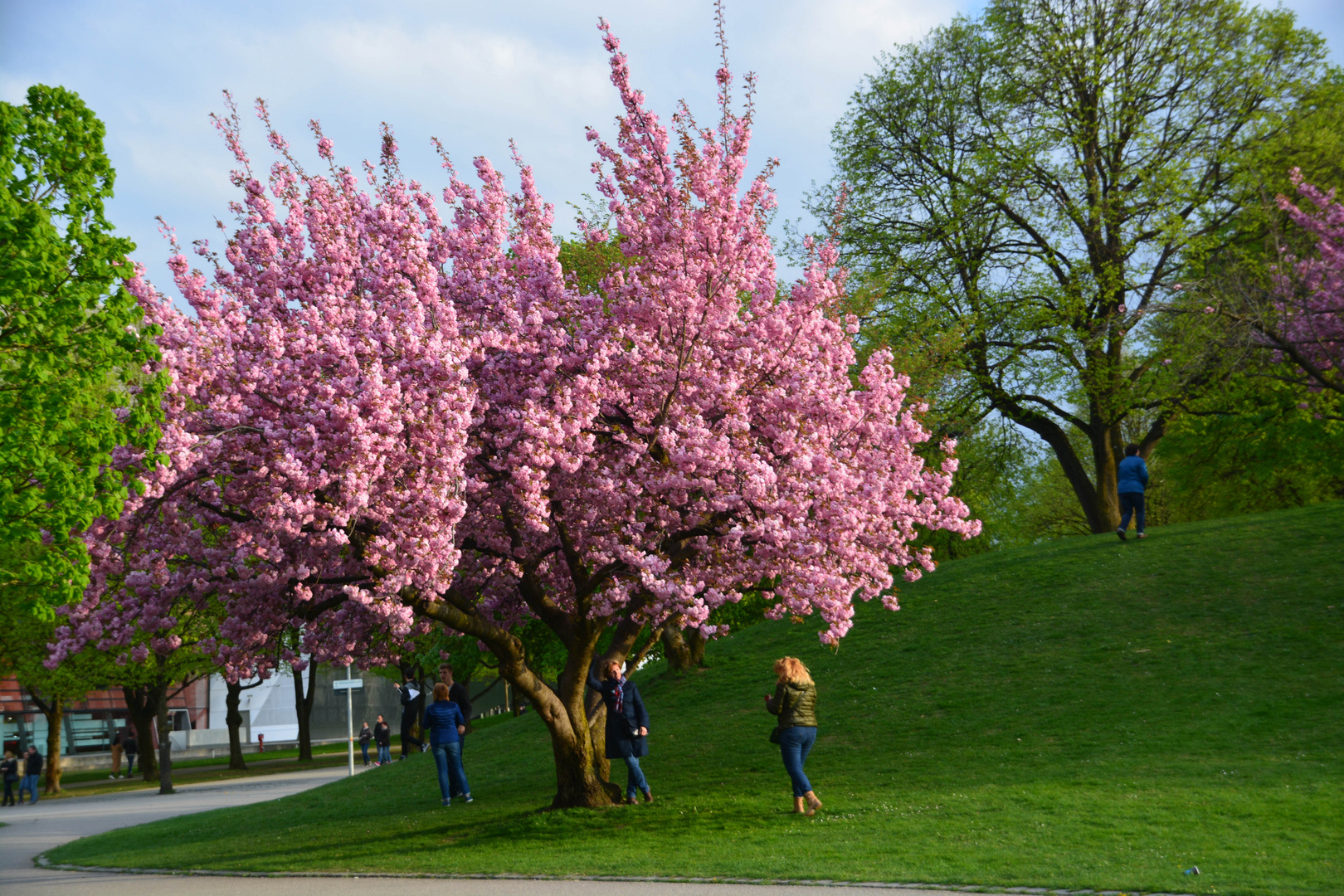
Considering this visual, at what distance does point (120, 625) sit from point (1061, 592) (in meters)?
19.5

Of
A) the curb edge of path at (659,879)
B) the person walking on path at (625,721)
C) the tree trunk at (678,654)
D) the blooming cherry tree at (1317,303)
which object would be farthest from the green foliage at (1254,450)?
the curb edge of path at (659,879)

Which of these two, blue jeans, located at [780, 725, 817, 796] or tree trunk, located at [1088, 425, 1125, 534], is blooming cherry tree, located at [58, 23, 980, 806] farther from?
tree trunk, located at [1088, 425, 1125, 534]

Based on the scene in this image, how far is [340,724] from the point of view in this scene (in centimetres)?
8881

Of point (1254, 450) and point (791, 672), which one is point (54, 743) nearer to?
point (791, 672)

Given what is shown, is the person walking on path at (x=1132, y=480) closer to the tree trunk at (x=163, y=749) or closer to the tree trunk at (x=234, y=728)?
the tree trunk at (x=163, y=749)

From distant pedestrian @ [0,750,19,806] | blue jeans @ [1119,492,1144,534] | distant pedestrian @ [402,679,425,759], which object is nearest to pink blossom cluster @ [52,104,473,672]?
distant pedestrian @ [402,679,425,759]

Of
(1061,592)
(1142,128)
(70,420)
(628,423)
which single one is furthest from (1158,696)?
(1142,128)

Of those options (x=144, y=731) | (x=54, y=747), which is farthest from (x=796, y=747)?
(x=144, y=731)

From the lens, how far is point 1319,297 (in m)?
24.0

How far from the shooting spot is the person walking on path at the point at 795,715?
13414 millimetres

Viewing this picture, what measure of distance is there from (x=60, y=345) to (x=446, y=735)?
28.0 ft

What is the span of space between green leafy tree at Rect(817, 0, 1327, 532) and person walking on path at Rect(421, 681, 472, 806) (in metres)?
17.5

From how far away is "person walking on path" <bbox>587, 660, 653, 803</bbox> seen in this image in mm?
15086

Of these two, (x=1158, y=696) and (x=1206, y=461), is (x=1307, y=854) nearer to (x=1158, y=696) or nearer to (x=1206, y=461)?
(x=1158, y=696)
